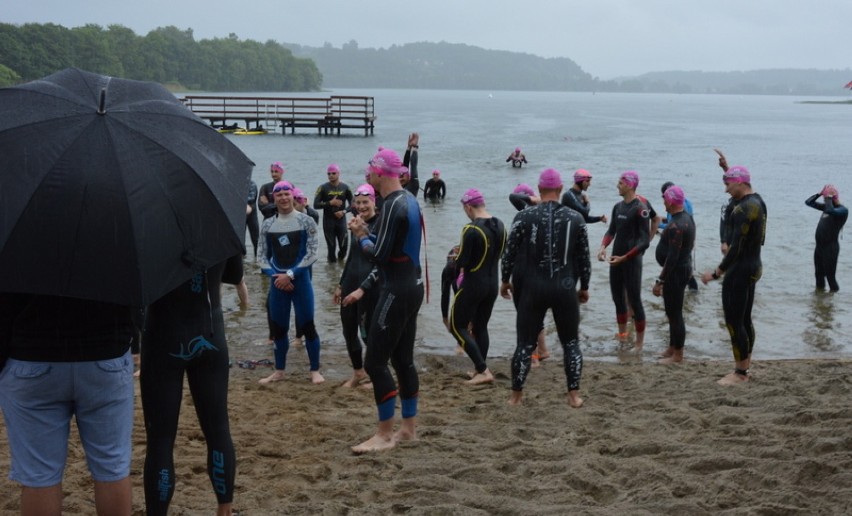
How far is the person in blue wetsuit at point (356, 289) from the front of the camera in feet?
26.3

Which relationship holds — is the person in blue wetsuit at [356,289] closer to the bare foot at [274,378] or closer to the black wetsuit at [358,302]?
the black wetsuit at [358,302]

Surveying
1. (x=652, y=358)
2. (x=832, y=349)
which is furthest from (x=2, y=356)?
(x=832, y=349)

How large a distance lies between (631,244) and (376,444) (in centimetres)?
497

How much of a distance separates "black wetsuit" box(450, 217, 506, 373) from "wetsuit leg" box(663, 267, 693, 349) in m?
2.27

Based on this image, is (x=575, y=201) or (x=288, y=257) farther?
(x=575, y=201)

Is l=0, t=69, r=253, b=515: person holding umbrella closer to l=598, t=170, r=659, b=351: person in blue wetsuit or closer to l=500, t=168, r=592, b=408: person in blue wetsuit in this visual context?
l=500, t=168, r=592, b=408: person in blue wetsuit

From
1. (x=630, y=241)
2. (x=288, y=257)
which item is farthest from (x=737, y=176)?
(x=288, y=257)

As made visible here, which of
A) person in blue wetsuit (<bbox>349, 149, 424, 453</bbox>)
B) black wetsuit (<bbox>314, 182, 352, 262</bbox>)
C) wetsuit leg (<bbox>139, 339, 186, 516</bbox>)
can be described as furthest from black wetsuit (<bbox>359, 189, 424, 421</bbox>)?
black wetsuit (<bbox>314, 182, 352, 262</bbox>)

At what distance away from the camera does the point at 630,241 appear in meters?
10.1

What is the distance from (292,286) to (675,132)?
80746mm

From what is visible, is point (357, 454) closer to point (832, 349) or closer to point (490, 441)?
point (490, 441)

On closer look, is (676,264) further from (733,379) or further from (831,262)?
(831,262)

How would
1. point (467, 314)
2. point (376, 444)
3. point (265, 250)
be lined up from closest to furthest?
point (376, 444) → point (467, 314) → point (265, 250)

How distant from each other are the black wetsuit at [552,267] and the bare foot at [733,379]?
164cm
